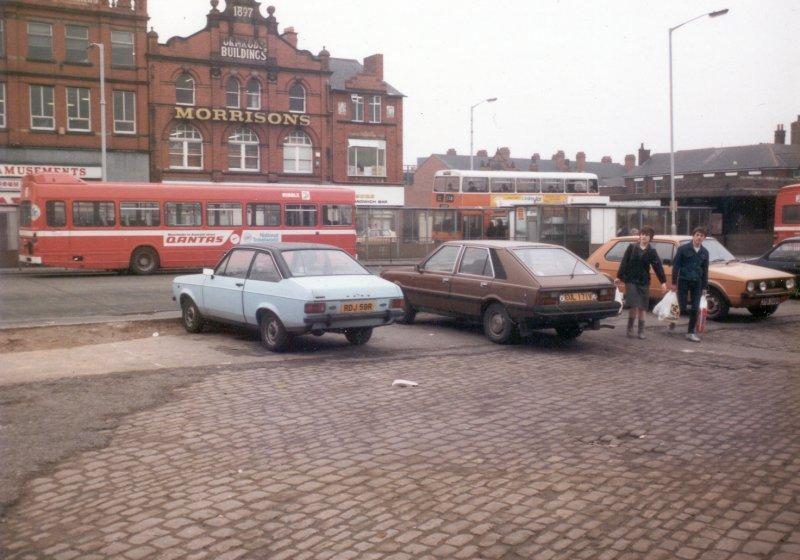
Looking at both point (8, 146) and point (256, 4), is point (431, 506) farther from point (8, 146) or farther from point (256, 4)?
point (256, 4)

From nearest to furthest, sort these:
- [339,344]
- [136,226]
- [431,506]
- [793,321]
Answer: [431,506]
[339,344]
[793,321]
[136,226]

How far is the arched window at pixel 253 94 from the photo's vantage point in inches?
1785

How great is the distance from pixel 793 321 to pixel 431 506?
12509mm

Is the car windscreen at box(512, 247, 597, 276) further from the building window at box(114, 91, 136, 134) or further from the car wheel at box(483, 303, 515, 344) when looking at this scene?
the building window at box(114, 91, 136, 134)

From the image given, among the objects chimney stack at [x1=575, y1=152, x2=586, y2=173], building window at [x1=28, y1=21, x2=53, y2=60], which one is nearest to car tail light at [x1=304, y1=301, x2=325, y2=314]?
building window at [x1=28, y1=21, x2=53, y2=60]

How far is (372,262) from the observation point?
33531mm

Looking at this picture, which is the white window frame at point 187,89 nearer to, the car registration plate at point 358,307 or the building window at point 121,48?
the building window at point 121,48

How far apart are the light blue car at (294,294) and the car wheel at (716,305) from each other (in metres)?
7.02

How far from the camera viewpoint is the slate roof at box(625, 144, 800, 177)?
6131 cm

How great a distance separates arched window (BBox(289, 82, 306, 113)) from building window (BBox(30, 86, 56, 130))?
1368 centimetres

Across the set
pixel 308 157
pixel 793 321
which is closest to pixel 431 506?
pixel 793 321

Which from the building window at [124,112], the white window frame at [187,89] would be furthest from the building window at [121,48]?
the white window frame at [187,89]

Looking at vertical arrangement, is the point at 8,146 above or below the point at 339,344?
above

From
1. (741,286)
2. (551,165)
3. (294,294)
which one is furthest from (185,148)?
(551,165)
